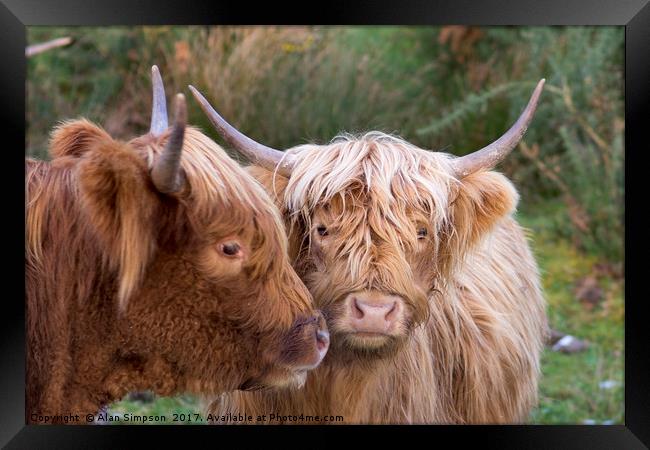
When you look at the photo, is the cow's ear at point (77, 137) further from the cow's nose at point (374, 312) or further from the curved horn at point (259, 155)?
the cow's nose at point (374, 312)

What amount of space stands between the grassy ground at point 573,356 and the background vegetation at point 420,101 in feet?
0.05

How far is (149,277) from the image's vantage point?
245 cm

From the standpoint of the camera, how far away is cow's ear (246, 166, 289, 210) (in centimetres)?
310

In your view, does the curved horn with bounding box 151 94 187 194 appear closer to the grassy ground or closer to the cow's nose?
the cow's nose

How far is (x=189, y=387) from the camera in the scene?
8.58ft

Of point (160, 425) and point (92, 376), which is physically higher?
point (92, 376)

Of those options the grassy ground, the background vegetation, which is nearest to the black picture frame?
the grassy ground

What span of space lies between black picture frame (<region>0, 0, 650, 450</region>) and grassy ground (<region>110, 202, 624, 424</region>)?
3.27 feet

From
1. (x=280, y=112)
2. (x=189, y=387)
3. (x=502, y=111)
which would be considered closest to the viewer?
(x=189, y=387)
